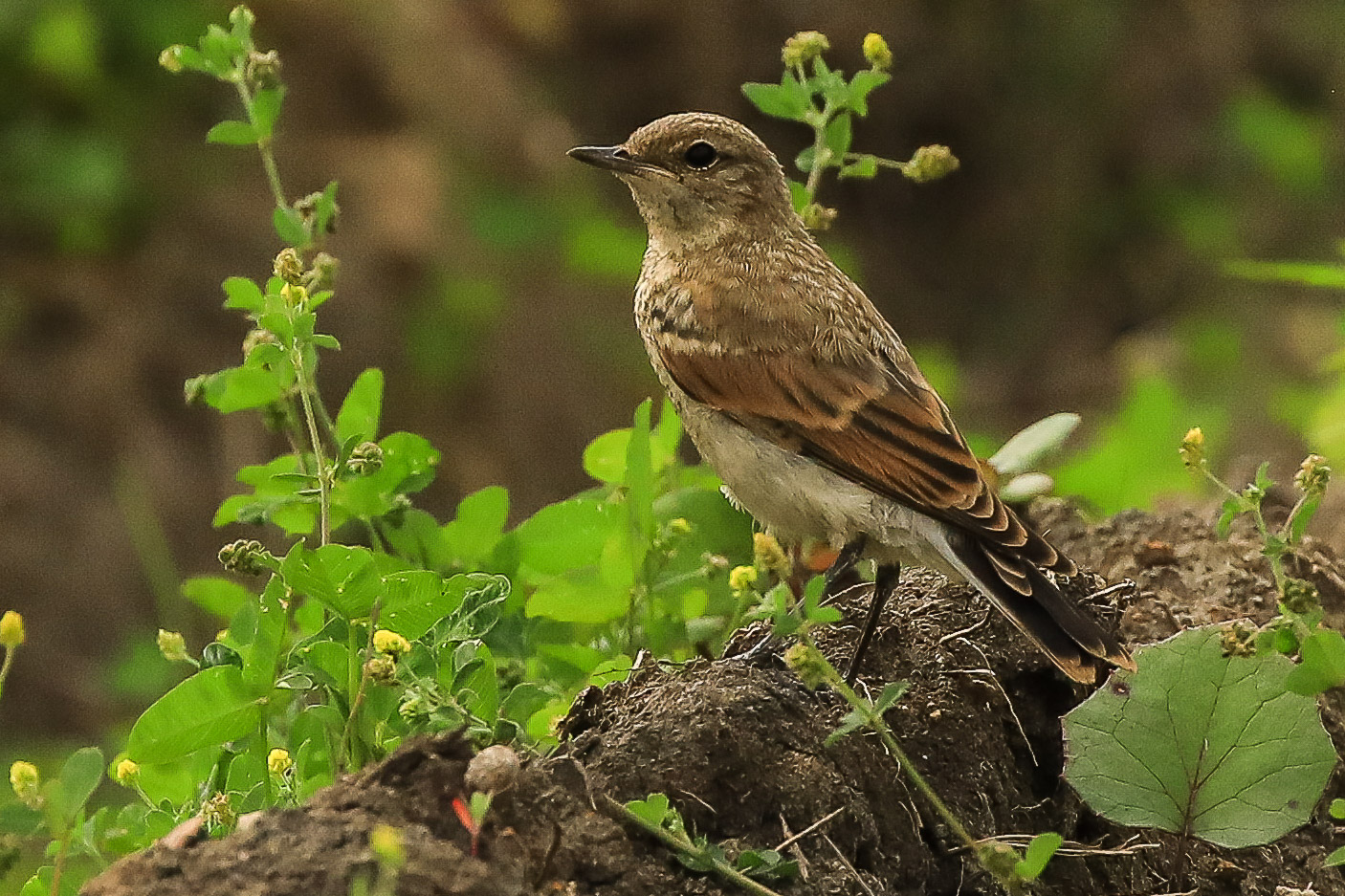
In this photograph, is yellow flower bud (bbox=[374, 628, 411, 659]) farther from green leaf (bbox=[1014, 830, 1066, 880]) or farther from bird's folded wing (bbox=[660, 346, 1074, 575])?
bird's folded wing (bbox=[660, 346, 1074, 575])

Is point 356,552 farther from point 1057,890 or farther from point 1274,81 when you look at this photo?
point 1274,81

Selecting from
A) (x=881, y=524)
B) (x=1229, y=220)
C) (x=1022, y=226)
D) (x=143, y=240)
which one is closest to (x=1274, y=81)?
(x=1229, y=220)

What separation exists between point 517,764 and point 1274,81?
1187cm

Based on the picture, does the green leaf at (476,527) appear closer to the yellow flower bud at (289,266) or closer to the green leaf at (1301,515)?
the yellow flower bud at (289,266)

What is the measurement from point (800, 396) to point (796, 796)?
1.44 m

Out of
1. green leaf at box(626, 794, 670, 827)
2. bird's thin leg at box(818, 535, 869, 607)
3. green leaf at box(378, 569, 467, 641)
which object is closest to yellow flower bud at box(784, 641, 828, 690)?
green leaf at box(626, 794, 670, 827)

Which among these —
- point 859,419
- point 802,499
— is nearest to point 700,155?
point 859,419

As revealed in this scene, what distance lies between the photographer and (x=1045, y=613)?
3660mm

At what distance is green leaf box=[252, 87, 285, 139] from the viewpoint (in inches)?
164

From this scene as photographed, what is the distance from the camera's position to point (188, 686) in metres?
3.34

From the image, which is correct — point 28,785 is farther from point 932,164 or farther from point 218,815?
point 932,164

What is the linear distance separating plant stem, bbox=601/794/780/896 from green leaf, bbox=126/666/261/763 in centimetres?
79

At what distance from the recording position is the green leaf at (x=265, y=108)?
415 cm

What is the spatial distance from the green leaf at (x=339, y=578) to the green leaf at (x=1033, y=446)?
1.88m
